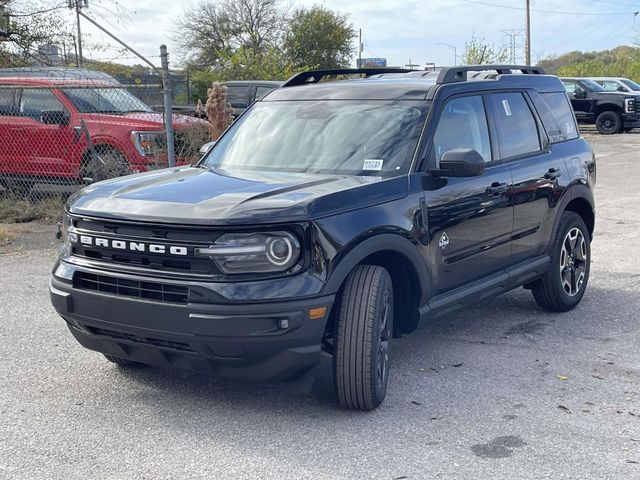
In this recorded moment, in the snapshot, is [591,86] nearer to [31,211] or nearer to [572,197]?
[31,211]

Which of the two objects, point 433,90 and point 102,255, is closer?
point 102,255

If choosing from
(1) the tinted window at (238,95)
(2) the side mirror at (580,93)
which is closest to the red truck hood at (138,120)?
(1) the tinted window at (238,95)

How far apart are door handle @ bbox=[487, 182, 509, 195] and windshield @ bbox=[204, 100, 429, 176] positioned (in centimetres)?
71

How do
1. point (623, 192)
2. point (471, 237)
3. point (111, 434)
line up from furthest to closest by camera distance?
point (623, 192) < point (471, 237) < point (111, 434)

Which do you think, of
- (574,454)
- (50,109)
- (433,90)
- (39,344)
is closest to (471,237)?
(433,90)

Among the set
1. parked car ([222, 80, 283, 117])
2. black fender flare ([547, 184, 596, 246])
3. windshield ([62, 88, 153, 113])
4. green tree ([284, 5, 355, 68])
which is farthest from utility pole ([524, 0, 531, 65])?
black fender flare ([547, 184, 596, 246])

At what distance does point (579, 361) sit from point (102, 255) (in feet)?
10.1

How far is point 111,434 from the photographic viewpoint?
4.25 metres

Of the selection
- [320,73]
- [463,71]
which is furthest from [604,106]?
[463,71]

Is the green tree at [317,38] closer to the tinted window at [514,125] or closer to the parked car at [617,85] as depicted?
the parked car at [617,85]

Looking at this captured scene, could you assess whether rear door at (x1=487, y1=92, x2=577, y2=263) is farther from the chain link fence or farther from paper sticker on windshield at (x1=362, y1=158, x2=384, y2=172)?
the chain link fence

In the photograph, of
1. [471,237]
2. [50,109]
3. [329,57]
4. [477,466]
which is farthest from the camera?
[329,57]

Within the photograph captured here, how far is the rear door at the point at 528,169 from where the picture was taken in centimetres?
A: 588

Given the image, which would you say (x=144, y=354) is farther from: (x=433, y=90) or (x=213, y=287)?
(x=433, y=90)
